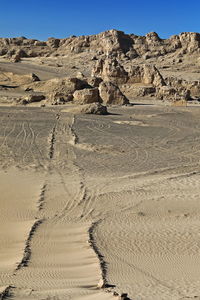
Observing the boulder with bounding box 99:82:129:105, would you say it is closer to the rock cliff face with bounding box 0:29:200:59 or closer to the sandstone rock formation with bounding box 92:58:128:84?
the sandstone rock formation with bounding box 92:58:128:84

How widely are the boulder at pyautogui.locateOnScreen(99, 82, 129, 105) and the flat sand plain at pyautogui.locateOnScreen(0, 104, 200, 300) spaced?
7.54 metres

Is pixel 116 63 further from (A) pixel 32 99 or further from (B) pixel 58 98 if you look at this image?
(A) pixel 32 99

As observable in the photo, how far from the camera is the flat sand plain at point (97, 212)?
19.2ft

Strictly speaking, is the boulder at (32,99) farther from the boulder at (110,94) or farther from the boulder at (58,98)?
the boulder at (110,94)

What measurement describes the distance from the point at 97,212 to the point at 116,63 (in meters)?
26.5

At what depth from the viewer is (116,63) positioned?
3481 cm

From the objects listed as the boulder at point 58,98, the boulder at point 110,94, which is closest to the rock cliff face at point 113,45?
the boulder at point 110,94

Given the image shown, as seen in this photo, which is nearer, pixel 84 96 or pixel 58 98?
pixel 84 96

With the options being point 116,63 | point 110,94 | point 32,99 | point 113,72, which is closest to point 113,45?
point 116,63

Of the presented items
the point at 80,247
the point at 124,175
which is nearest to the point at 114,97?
the point at 124,175

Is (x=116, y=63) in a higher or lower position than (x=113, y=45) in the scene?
lower

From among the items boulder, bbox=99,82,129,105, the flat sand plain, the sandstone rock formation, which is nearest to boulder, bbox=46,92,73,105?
boulder, bbox=99,82,129,105

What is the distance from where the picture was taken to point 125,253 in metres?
7.18

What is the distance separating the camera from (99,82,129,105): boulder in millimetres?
26469
